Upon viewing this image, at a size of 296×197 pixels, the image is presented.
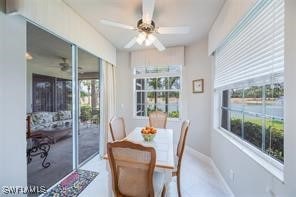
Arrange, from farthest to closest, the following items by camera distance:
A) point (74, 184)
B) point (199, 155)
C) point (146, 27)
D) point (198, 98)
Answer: point (198, 98)
point (199, 155)
point (74, 184)
point (146, 27)

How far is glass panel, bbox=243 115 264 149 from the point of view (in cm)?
183

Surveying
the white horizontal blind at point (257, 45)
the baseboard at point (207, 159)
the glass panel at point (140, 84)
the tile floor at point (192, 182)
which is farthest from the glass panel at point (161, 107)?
the white horizontal blind at point (257, 45)

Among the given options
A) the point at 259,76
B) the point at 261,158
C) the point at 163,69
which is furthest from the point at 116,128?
the point at 163,69

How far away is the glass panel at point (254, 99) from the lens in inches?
71.2

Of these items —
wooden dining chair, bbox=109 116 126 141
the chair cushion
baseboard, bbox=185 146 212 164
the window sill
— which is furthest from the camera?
baseboard, bbox=185 146 212 164

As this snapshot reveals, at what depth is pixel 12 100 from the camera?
1.84 metres

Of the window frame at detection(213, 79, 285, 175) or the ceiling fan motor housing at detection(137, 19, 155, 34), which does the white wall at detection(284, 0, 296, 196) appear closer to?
the window frame at detection(213, 79, 285, 175)

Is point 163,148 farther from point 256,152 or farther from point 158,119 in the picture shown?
point 158,119

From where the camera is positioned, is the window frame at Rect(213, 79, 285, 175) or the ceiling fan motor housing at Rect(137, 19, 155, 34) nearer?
the window frame at Rect(213, 79, 285, 175)

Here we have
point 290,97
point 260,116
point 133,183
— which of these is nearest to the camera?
point 290,97

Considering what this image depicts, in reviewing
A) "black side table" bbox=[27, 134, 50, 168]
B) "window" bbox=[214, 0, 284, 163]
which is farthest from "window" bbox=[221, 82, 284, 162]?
"black side table" bbox=[27, 134, 50, 168]

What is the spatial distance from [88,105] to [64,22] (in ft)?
5.81

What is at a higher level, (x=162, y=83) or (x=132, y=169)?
(x=162, y=83)

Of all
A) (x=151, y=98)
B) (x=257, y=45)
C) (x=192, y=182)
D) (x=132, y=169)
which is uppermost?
(x=257, y=45)
